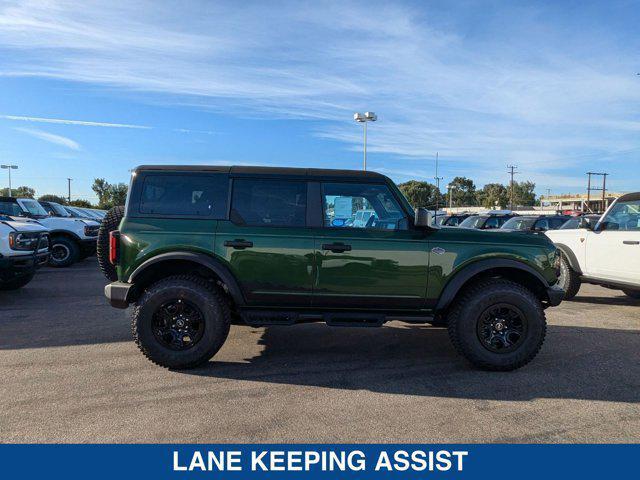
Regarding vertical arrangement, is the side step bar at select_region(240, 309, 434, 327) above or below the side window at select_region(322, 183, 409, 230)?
below

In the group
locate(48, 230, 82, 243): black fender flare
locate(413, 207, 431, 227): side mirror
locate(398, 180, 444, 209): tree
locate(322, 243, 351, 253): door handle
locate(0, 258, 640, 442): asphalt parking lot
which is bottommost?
locate(0, 258, 640, 442): asphalt parking lot

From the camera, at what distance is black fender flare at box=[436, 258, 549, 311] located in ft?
14.6

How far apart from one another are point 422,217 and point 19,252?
6897mm

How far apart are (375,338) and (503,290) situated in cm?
176

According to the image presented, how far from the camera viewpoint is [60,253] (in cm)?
1236

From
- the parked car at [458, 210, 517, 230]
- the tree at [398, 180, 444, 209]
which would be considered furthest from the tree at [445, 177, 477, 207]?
the parked car at [458, 210, 517, 230]

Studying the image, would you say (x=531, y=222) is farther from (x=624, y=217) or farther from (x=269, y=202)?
(x=269, y=202)

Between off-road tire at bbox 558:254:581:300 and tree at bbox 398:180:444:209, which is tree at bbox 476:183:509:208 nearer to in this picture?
tree at bbox 398:180:444:209

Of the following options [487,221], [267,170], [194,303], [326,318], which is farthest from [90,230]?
[487,221]

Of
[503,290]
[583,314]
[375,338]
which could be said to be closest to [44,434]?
[375,338]

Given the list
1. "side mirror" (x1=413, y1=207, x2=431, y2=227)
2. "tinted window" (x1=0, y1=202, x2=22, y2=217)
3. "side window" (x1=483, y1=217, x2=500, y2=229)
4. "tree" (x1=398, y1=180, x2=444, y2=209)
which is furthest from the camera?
"tree" (x1=398, y1=180, x2=444, y2=209)

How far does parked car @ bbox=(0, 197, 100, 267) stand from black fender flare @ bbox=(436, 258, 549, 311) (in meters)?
10.8

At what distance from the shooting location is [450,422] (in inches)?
135

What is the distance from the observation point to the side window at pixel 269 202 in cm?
452
